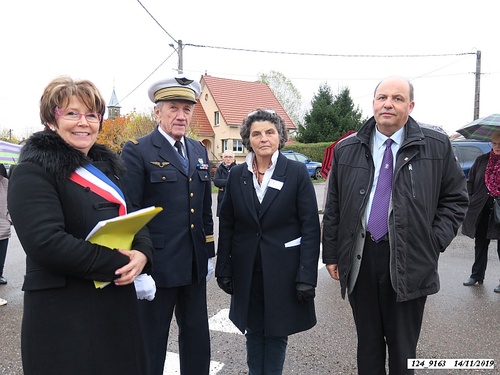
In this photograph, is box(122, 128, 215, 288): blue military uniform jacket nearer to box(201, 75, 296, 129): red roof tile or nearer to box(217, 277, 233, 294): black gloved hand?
box(217, 277, 233, 294): black gloved hand

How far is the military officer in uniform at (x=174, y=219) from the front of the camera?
249 cm

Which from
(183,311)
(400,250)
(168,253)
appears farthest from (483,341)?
(168,253)

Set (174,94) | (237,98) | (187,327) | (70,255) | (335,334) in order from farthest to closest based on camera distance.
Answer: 1. (237,98)
2. (335,334)
3. (187,327)
4. (174,94)
5. (70,255)

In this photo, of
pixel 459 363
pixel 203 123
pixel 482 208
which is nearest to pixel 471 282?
pixel 482 208

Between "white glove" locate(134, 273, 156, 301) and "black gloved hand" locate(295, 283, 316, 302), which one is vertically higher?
"white glove" locate(134, 273, 156, 301)

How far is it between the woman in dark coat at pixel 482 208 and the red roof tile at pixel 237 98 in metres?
26.4

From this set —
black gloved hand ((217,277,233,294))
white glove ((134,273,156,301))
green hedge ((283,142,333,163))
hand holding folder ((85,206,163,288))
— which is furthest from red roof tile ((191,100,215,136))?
hand holding folder ((85,206,163,288))

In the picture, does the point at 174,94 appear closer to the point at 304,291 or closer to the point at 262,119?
the point at 262,119

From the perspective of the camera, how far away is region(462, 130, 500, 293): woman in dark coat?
16.3ft

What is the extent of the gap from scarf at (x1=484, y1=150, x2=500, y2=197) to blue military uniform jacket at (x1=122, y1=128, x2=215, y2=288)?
407cm

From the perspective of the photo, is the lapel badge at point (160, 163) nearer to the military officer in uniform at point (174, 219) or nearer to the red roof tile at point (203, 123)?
the military officer in uniform at point (174, 219)

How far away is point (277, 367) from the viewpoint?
8.79 ft

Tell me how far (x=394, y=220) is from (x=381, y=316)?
2.24ft

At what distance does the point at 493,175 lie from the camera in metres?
4.96
